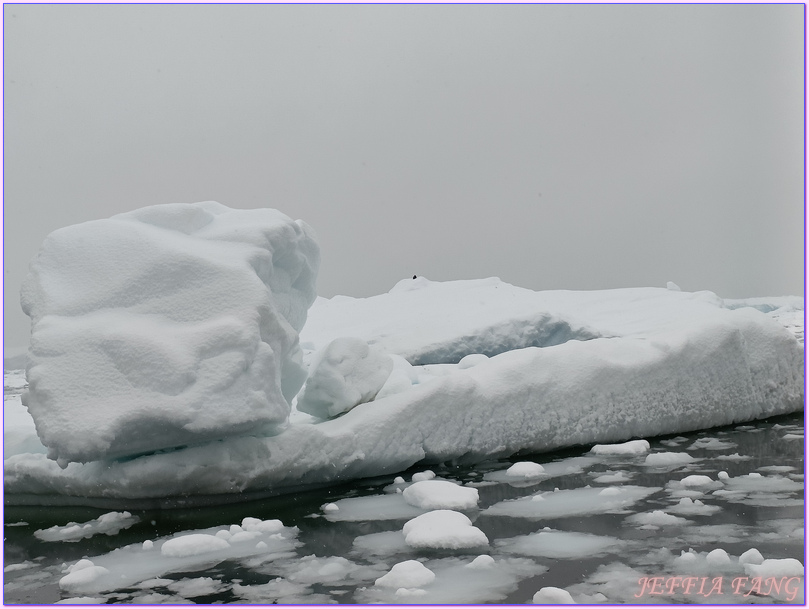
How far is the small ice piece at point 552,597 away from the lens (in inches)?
98.9

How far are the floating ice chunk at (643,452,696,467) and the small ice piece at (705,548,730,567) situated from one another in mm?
1806

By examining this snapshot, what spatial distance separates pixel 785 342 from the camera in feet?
20.2

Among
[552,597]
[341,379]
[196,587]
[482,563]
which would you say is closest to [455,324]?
[341,379]

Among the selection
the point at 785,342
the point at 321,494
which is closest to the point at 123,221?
the point at 321,494

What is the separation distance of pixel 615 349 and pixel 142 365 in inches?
137

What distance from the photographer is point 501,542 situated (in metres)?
3.25

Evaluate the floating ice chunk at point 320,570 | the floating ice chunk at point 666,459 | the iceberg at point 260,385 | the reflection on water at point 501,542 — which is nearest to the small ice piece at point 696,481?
the reflection on water at point 501,542

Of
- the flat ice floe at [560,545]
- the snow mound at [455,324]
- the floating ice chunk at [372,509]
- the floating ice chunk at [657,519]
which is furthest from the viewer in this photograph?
the snow mound at [455,324]

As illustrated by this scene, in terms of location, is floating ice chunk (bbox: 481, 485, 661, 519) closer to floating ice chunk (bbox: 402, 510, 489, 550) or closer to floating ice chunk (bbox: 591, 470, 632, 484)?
floating ice chunk (bbox: 591, 470, 632, 484)

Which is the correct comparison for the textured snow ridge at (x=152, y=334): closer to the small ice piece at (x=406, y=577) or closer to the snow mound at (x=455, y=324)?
the small ice piece at (x=406, y=577)

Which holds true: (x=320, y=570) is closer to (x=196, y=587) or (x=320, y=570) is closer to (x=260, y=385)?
(x=196, y=587)

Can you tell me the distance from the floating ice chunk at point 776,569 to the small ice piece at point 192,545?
7.24 feet

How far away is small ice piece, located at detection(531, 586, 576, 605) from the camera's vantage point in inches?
98.9

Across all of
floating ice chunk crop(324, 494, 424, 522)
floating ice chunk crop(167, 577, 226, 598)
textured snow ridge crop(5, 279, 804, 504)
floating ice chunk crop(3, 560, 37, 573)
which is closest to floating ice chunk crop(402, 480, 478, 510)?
floating ice chunk crop(324, 494, 424, 522)
